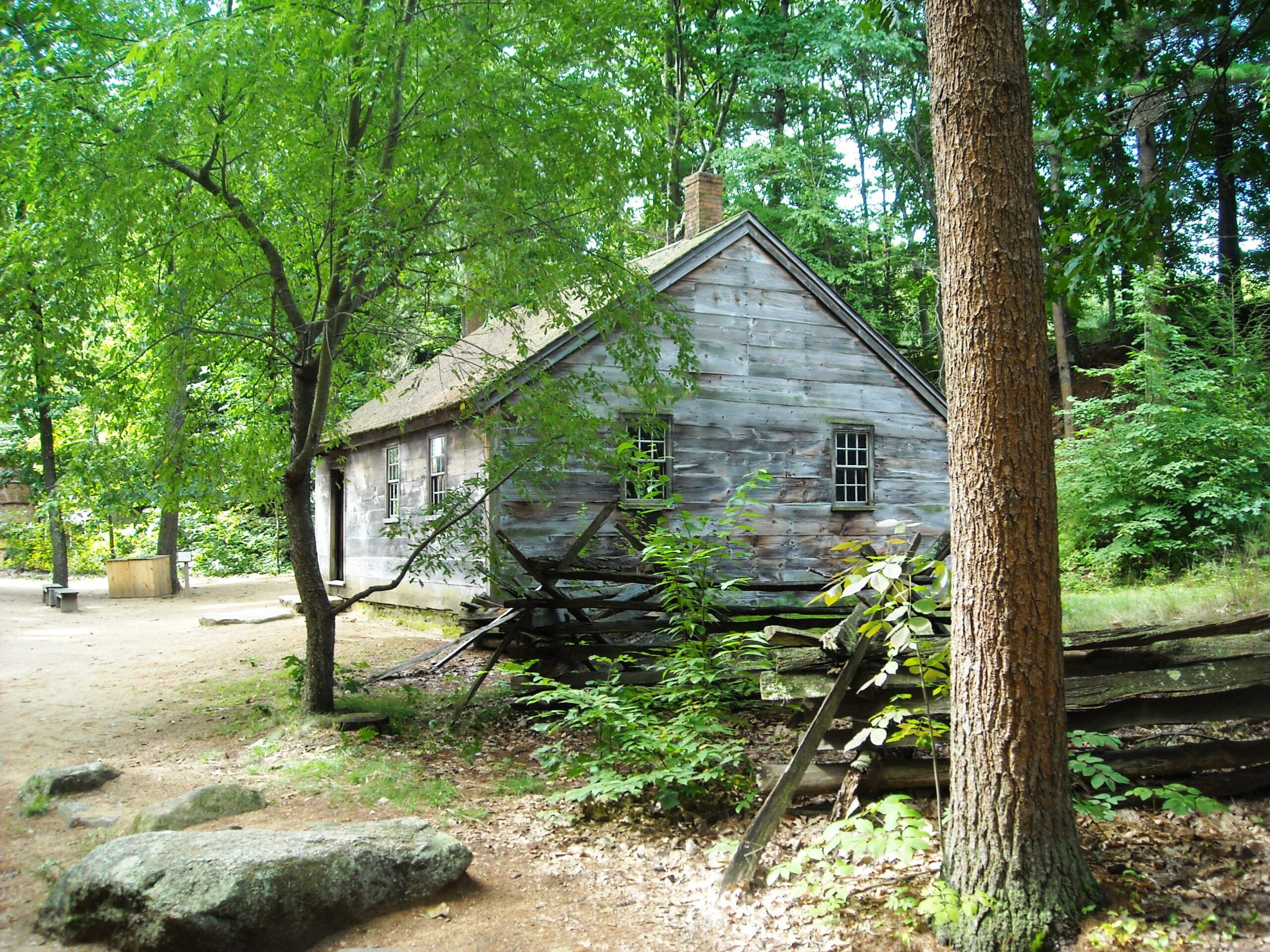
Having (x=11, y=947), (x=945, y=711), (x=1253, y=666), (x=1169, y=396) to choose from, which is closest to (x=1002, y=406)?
(x=945, y=711)

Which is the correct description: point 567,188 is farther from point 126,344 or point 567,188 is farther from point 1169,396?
point 1169,396

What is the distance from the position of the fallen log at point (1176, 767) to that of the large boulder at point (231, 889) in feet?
8.24

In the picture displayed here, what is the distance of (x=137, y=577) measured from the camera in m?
22.3

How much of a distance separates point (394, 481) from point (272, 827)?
461 inches

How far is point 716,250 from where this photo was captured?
14.5 m

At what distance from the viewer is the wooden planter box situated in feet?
72.6

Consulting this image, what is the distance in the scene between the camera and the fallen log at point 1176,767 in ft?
19.1

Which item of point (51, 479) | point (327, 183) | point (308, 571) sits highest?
point (327, 183)

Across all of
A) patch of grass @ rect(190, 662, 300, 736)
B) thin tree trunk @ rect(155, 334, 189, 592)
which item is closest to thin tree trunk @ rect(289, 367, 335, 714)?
patch of grass @ rect(190, 662, 300, 736)

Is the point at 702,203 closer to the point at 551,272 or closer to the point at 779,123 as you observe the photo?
the point at 551,272

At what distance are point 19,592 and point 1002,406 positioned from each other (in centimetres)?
2477

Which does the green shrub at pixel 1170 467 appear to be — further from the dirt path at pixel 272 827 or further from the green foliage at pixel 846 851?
the green foliage at pixel 846 851

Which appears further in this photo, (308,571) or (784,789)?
(308,571)

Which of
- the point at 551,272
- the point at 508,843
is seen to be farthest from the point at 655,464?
the point at 508,843
